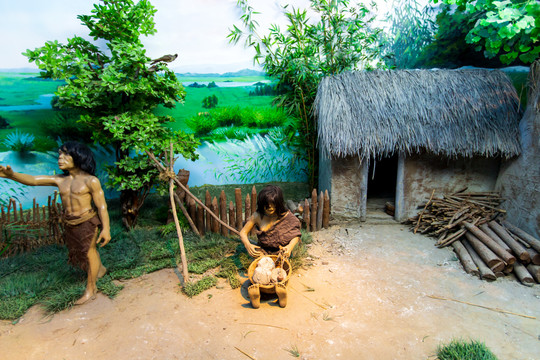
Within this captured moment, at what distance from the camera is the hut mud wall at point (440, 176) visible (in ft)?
19.8

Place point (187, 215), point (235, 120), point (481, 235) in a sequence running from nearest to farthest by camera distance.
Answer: point (481, 235) → point (187, 215) → point (235, 120)

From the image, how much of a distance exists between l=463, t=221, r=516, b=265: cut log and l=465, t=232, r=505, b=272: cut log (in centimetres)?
5

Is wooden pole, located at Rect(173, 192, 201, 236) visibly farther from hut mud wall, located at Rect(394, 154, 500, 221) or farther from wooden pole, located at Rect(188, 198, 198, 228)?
hut mud wall, located at Rect(394, 154, 500, 221)

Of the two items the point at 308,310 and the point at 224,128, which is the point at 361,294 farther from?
the point at 224,128

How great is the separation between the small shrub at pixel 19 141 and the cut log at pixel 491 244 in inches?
348

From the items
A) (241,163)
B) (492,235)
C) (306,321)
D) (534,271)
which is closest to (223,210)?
(306,321)

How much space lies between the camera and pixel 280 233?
4.11 meters

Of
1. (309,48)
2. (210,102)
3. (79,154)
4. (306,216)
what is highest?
(309,48)

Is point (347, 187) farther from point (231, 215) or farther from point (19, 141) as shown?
point (19, 141)

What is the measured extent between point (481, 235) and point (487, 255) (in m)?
0.54

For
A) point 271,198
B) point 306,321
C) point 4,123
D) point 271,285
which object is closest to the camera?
point 306,321

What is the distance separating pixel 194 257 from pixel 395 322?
299 cm

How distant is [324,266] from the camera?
4.79m

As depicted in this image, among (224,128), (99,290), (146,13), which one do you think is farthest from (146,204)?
(146,13)
